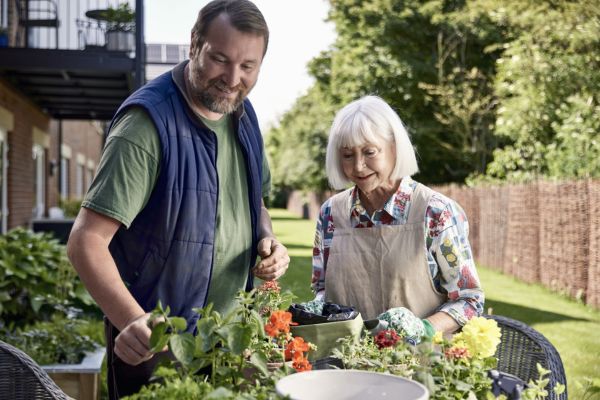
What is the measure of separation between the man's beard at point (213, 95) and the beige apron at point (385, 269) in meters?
0.63

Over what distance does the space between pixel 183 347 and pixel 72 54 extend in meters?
10.2

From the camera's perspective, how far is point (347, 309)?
1.80 metres

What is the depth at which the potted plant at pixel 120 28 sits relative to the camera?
1116 centimetres

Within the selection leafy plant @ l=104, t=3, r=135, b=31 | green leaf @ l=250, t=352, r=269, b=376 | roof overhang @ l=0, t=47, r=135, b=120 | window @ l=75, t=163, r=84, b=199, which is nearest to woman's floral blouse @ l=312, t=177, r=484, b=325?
green leaf @ l=250, t=352, r=269, b=376

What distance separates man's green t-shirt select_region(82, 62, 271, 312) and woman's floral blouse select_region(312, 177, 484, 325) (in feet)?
1.33

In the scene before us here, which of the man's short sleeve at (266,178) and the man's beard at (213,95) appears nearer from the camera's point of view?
the man's beard at (213,95)

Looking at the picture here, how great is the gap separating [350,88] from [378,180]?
2447cm

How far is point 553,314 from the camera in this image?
9.39 meters

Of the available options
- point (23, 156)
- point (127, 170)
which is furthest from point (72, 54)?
point (127, 170)

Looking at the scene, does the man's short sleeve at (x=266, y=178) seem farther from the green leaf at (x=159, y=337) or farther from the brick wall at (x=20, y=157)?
the brick wall at (x=20, y=157)

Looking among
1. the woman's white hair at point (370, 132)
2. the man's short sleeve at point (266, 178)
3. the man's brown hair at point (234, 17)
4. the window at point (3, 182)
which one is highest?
the man's brown hair at point (234, 17)

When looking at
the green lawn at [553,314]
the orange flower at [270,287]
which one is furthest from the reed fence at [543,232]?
the orange flower at [270,287]

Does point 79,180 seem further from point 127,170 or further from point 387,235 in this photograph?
point 127,170

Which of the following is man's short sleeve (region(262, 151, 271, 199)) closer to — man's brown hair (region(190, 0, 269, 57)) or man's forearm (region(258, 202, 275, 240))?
man's forearm (region(258, 202, 275, 240))
